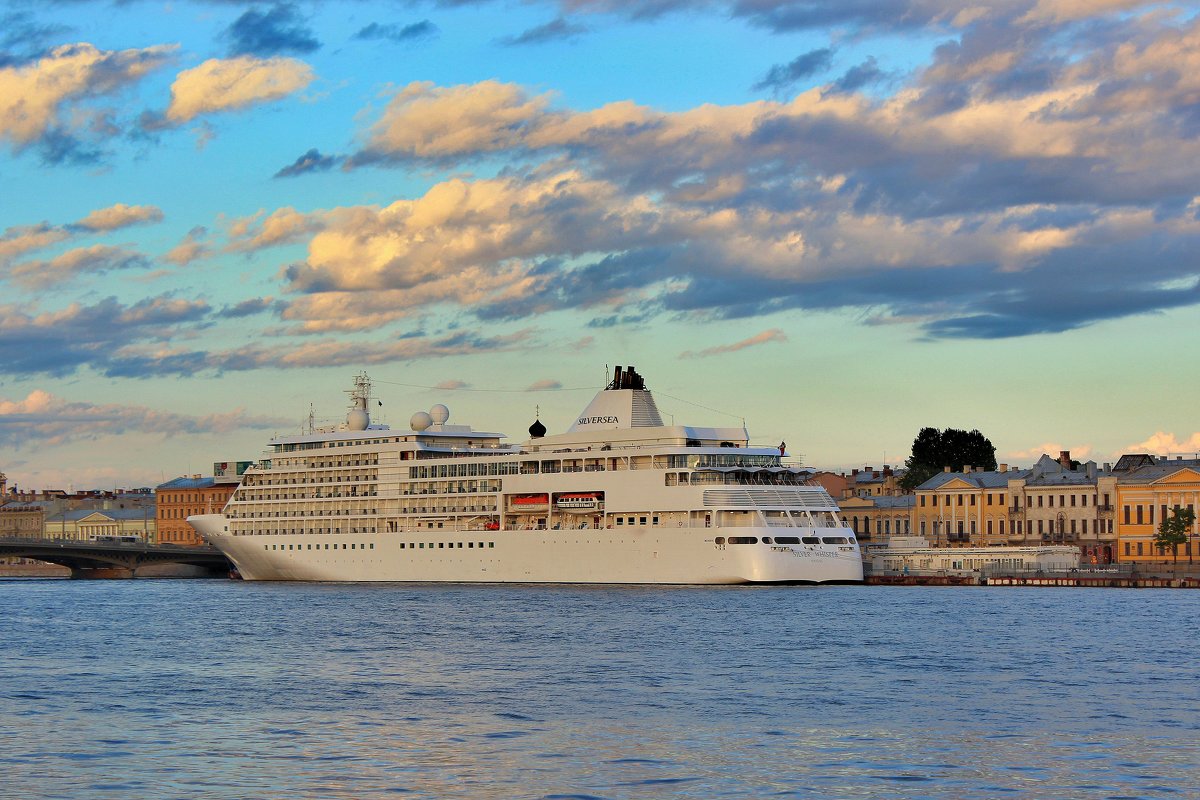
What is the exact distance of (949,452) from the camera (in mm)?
163250

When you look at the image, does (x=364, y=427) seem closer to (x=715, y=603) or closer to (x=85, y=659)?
(x=715, y=603)

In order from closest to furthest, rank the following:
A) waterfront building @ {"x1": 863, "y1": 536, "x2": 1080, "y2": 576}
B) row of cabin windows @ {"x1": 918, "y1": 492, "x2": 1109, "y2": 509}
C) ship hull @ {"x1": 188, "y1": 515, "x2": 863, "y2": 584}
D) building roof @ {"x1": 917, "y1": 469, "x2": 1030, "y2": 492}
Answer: ship hull @ {"x1": 188, "y1": 515, "x2": 863, "y2": 584}, waterfront building @ {"x1": 863, "y1": 536, "x2": 1080, "y2": 576}, row of cabin windows @ {"x1": 918, "y1": 492, "x2": 1109, "y2": 509}, building roof @ {"x1": 917, "y1": 469, "x2": 1030, "y2": 492}

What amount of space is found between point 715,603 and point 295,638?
21.8 metres

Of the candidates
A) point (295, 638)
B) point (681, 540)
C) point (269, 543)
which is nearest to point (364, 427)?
point (269, 543)

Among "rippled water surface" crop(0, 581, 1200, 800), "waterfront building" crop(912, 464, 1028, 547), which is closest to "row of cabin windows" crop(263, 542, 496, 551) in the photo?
"rippled water surface" crop(0, 581, 1200, 800)

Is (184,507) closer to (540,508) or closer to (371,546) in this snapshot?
(371,546)

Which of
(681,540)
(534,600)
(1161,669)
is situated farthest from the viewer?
(681,540)

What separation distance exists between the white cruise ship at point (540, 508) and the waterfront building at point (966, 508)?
116 ft

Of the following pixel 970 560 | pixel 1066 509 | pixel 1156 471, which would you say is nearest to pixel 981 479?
pixel 1066 509

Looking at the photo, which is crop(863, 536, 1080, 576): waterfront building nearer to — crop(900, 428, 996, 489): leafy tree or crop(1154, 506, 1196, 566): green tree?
crop(1154, 506, 1196, 566): green tree

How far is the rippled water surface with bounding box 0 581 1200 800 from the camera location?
93.5 feet

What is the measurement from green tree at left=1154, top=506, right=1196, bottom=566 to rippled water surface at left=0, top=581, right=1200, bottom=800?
45.5 m

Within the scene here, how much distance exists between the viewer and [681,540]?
299ft

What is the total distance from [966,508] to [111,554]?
2659 inches
